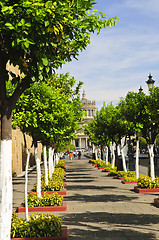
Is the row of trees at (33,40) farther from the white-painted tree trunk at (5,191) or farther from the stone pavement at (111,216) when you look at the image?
the stone pavement at (111,216)

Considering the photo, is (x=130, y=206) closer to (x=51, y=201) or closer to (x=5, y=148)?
(x=51, y=201)

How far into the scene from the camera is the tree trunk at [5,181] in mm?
6230

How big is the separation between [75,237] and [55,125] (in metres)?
5.73

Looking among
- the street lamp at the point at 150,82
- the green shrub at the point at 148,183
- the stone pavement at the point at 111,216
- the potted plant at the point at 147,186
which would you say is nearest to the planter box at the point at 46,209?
the stone pavement at the point at 111,216

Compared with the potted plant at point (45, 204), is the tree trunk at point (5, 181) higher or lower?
higher

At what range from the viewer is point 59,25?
249 inches

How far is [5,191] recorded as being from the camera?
6285mm

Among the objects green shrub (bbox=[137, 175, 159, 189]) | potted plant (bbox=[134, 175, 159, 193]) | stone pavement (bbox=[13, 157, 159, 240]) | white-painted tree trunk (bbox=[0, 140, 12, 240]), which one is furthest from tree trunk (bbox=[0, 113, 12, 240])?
green shrub (bbox=[137, 175, 159, 189])

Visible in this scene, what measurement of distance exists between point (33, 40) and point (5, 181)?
2461mm

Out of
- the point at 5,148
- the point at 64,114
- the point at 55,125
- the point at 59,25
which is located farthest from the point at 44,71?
the point at 64,114

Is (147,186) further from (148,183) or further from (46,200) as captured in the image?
(46,200)

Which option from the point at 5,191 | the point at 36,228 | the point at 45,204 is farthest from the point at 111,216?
the point at 5,191

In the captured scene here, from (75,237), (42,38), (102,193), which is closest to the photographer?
(42,38)

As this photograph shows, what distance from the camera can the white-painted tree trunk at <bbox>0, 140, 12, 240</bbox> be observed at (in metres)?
6.22
